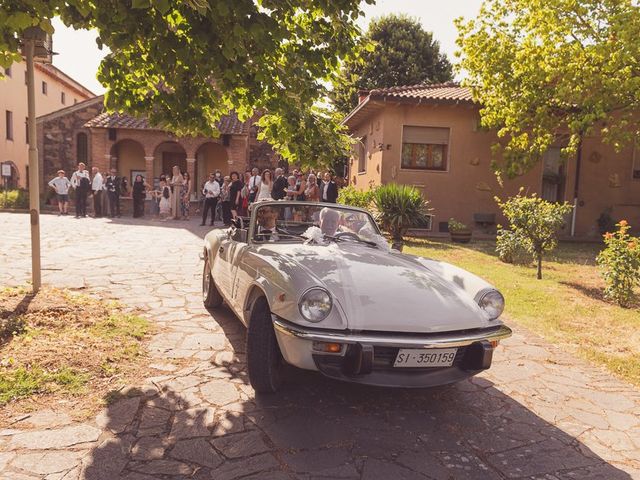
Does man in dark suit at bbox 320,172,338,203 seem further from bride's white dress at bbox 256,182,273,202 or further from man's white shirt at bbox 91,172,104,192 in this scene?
man's white shirt at bbox 91,172,104,192

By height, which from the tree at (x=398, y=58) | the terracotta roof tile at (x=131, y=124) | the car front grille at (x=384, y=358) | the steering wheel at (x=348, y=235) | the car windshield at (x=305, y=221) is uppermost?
the tree at (x=398, y=58)

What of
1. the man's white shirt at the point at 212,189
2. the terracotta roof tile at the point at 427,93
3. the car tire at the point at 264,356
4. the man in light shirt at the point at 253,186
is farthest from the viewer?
the man's white shirt at the point at 212,189

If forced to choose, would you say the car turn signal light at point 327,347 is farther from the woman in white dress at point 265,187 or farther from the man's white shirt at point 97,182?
the man's white shirt at point 97,182

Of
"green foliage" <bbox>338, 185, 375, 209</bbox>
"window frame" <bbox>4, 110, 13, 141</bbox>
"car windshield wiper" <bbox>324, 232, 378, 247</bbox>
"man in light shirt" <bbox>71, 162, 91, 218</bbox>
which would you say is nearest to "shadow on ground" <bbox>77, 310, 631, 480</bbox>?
"car windshield wiper" <bbox>324, 232, 378, 247</bbox>

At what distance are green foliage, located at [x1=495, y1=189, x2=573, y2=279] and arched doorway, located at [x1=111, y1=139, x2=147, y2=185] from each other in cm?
2278

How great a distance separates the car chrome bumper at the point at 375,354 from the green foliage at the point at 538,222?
6022 millimetres

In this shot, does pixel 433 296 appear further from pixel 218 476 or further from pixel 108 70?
pixel 108 70

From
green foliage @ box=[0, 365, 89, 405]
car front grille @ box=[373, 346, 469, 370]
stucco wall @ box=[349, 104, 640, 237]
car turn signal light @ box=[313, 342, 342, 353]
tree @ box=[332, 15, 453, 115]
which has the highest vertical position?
tree @ box=[332, 15, 453, 115]

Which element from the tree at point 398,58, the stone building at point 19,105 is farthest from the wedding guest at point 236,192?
the stone building at point 19,105

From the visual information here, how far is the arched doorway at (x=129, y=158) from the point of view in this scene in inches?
1067

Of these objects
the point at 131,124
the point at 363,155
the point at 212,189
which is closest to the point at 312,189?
the point at 212,189

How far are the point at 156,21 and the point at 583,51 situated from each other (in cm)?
1162

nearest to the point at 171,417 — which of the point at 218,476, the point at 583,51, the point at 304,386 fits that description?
the point at 218,476

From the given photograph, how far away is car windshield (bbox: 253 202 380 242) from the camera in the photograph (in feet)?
14.2
